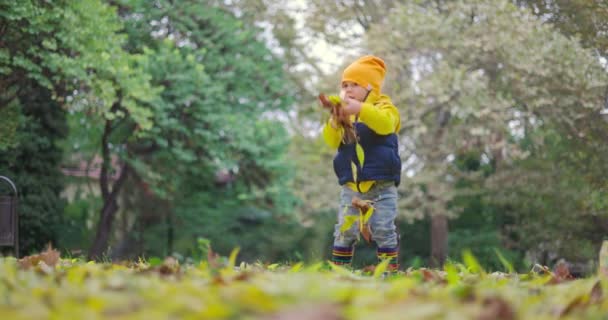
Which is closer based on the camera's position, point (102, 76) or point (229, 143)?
point (102, 76)

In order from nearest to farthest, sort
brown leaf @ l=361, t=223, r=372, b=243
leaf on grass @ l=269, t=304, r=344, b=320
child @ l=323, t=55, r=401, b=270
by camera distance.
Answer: leaf on grass @ l=269, t=304, r=344, b=320 → brown leaf @ l=361, t=223, r=372, b=243 → child @ l=323, t=55, r=401, b=270

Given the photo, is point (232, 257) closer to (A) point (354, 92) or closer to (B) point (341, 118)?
(B) point (341, 118)

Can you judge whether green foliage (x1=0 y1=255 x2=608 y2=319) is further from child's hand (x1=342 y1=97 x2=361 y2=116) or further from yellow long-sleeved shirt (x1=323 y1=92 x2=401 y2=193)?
yellow long-sleeved shirt (x1=323 y1=92 x2=401 y2=193)

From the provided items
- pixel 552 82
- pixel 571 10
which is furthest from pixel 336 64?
pixel 571 10

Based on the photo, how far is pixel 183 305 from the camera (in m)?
1.39

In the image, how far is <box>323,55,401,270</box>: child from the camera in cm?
429

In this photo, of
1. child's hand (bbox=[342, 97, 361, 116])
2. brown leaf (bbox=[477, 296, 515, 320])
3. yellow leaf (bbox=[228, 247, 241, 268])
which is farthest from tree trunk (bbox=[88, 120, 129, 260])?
brown leaf (bbox=[477, 296, 515, 320])

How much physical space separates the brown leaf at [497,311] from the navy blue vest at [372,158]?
2859 mm

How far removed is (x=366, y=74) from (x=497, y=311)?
3.27 meters

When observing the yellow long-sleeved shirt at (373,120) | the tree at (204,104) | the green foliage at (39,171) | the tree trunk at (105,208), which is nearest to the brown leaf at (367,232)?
the yellow long-sleeved shirt at (373,120)

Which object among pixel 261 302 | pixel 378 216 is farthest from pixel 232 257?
pixel 378 216

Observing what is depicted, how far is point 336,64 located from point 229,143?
9.65 feet

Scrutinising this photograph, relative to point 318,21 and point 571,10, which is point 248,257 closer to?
point 318,21

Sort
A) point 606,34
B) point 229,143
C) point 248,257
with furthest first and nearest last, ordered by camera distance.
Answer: point 248,257 → point 229,143 → point 606,34
